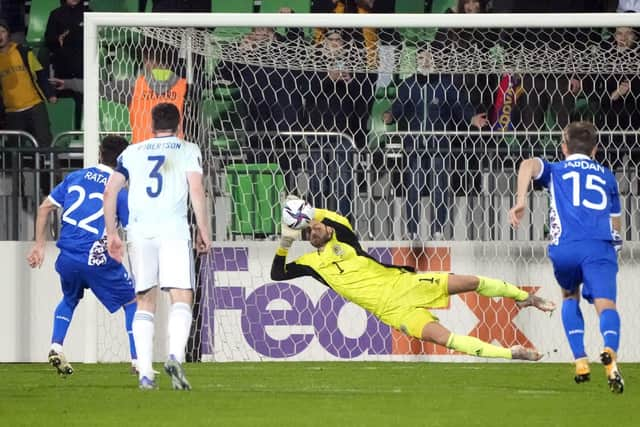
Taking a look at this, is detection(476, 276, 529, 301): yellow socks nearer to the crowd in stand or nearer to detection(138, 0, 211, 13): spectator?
the crowd in stand

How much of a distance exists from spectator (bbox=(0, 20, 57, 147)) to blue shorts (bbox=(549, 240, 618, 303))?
7.26 m

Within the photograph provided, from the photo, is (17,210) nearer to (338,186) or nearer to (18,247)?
(18,247)

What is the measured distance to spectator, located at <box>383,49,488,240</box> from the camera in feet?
47.3

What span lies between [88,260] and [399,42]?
3.95 m

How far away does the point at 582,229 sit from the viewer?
1045cm

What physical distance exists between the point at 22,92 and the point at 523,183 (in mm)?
7740

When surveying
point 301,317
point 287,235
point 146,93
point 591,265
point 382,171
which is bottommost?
point 301,317

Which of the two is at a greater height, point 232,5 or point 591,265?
point 232,5

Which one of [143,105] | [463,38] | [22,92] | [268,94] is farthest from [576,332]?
[22,92]

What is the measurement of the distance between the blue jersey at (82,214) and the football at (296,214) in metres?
1.37

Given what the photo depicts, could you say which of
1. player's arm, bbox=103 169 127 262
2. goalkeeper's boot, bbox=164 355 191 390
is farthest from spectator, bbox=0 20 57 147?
goalkeeper's boot, bbox=164 355 191 390

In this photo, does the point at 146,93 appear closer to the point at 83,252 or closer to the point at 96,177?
the point at 96,177

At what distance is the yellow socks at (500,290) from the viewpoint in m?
12.1

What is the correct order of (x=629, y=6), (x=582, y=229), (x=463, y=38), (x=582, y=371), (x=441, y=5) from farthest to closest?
(x=441, y=5)
(x=629, y=6)
(x=463, y=38)
(x=582, y=371)
(x=582, y=229)
